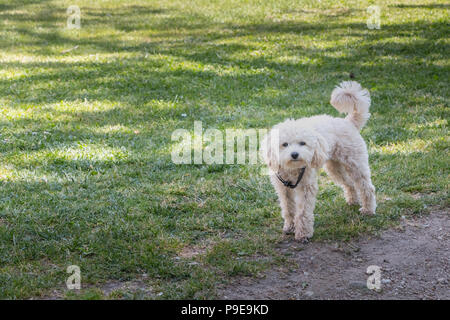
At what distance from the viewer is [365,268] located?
14.7 ft

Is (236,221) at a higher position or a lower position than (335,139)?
lower

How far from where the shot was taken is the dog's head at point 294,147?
14.9 feet

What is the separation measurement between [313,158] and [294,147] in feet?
0.74

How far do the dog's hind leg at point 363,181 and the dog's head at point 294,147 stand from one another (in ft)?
2.11

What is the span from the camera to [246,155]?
7066 millimetres

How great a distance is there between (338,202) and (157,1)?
14245 millimetres

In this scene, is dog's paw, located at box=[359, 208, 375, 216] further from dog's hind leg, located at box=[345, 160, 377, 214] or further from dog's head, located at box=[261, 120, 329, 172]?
dog's head, located at box=[261, 120, 329, 172]

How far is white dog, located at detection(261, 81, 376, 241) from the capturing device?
15.1 ft

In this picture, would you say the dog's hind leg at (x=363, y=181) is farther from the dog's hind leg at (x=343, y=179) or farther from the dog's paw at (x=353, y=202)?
the dog's paw at (x=353, y=202)

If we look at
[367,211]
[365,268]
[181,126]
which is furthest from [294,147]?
[181,126]
